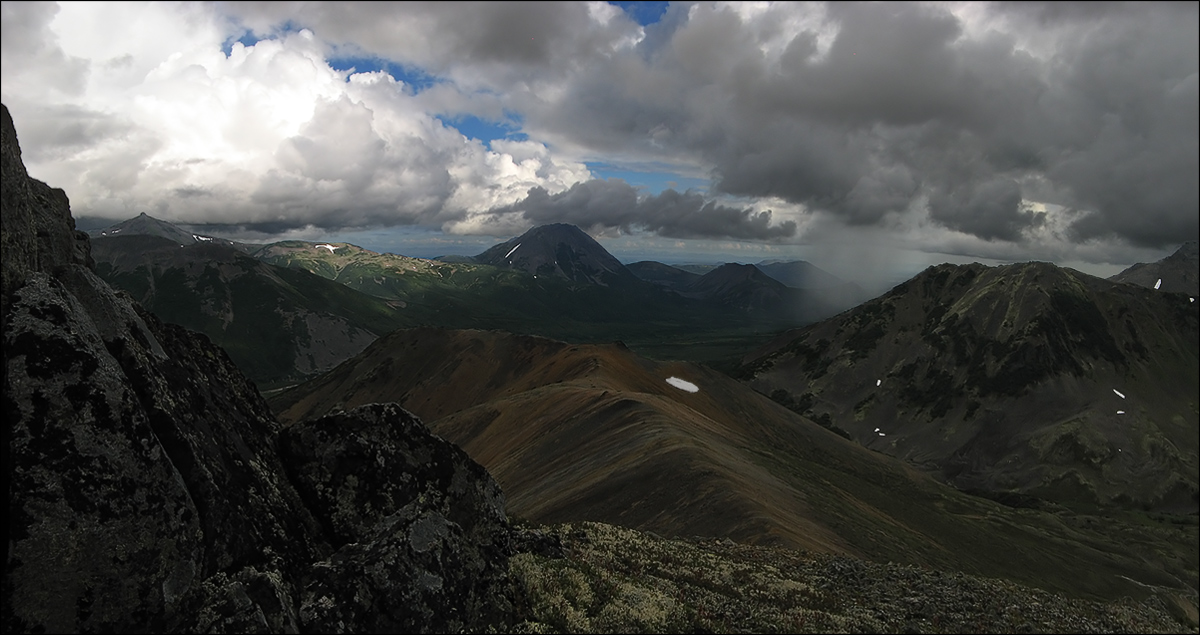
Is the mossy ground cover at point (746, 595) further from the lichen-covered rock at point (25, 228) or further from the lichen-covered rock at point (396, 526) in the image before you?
the lichen-covered rock at point (25, 228)

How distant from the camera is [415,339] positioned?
192 metres

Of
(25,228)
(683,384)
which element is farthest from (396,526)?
(683,384)

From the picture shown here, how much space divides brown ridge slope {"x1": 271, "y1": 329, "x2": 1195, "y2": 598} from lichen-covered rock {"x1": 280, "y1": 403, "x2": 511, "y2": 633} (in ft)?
67.2

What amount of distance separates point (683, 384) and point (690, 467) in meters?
90.7

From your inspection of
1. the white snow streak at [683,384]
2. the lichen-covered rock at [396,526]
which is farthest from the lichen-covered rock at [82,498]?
the white snow streak at [683,384]

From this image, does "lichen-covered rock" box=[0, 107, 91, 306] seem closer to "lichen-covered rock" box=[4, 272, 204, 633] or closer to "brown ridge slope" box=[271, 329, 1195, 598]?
"lichen-covered rock" box=[4, 272, 204, 633]

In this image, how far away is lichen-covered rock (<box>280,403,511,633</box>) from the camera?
12492 mm

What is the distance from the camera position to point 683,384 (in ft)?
→ 474

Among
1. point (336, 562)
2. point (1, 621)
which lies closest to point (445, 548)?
point (336, 562)

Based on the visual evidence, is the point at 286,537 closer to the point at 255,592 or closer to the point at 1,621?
the point at 255,592

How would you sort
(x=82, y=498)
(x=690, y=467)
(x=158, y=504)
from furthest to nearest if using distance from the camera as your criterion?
1. (x=690, y=467)
2. (x=158, y=504)
3. (x=82, y=498)

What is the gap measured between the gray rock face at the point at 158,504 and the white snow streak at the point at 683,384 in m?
127

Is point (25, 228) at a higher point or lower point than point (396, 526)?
higher

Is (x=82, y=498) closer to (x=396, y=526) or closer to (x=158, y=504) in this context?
(x=158, y=504)
